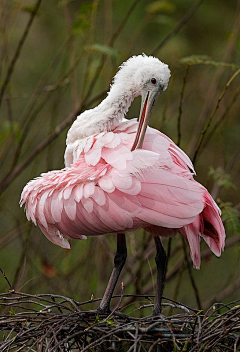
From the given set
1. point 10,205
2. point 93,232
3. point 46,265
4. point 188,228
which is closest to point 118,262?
point 93,232

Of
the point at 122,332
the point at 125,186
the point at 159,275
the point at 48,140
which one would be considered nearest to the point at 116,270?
the point at 159,275

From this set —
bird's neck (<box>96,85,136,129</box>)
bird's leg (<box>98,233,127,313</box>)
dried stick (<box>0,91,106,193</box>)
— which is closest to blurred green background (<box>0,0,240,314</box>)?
dried stick (<box>0,91,106,193</box>)

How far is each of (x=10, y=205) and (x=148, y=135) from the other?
237 inches

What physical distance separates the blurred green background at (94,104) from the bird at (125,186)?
1.46 m

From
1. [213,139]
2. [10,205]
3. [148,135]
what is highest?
[148,135]

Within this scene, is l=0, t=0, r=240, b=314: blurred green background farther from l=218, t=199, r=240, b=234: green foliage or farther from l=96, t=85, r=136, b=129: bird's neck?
l=96, t=85, r=136, b=129: bird's neck

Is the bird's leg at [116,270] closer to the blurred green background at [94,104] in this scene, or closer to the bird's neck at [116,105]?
the bird's neck at [116,105]

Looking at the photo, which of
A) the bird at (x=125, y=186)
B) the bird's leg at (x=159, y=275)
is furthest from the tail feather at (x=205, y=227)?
the bird's leg at (x=159, y=275)

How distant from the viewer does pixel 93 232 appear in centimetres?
471

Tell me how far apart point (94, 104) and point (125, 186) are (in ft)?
12.7

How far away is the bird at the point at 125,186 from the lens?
4387 mm

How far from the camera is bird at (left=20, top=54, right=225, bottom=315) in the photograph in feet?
14.4

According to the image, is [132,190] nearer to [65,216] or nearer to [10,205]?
[65,216]

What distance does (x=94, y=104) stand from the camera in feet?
26.8
